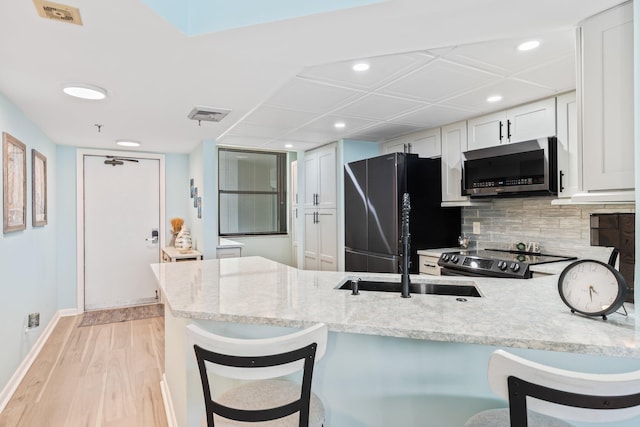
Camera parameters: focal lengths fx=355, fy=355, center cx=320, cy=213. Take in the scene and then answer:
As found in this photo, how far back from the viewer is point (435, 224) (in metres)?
3.52

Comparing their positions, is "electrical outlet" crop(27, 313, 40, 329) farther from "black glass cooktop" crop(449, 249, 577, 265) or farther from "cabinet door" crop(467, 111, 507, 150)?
"cabinet door" crop(467, 111, 507, 150)

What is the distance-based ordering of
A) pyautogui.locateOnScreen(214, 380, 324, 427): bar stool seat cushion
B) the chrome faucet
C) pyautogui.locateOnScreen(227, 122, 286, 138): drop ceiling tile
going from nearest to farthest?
pyautogui.locateOnScreen(214, 380, 324, 427): bar stool seat cushion → the chrome faucet → pyautogui.locateOnScreen(227, 122, 286, 138): drop ceiling tile

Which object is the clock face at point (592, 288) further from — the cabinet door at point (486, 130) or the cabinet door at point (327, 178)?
the cabinet door at point (327, 178)

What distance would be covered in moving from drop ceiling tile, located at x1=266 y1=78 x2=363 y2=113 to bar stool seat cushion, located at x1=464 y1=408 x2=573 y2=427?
2.02 metres

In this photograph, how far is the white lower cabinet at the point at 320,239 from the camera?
4.42m

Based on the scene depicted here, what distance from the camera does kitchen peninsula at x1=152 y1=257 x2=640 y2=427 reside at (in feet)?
3.76

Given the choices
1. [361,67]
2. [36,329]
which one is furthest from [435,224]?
[36,329]

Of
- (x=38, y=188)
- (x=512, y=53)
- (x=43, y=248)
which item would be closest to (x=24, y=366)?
(x=43, y=248)

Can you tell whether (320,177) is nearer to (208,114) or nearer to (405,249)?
(208,114)

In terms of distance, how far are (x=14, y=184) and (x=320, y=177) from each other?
9.97 ft

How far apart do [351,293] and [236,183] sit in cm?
444

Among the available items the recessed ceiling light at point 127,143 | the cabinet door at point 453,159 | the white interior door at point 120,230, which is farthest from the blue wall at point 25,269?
the cabinet door at point 453,159

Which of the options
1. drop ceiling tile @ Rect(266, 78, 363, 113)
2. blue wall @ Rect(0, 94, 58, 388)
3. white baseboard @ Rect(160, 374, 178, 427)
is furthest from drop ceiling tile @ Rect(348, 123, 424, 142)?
blue wall @ Rect(0, 94, 58, 388)

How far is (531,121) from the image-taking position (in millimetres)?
2787
